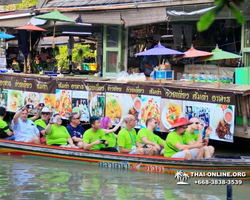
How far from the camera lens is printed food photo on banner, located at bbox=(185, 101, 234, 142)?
1125 cm

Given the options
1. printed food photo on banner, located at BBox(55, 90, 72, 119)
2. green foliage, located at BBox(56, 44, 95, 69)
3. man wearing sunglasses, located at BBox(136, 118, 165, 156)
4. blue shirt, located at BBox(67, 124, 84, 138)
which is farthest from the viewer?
green foliage, located at BBox(56, 44, 95, 69)

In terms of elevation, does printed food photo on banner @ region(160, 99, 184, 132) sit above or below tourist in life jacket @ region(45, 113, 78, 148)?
above

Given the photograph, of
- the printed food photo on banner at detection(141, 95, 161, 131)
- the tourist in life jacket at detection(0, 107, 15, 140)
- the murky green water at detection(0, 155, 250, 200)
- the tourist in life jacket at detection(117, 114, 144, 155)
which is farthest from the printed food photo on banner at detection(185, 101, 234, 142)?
the tourist in life jacket at detection(0, 107, 15, 140)

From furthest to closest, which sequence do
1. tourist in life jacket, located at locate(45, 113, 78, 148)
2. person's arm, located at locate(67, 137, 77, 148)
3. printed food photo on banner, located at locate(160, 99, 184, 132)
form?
printed food photo on banner, located at locate(160, 99, 184, 132) < person's arm, located at locate(67, 137, 77, 148) < tourist in life jacket, located at locate(45, 113, 78, 148)

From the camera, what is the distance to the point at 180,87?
12.1 meters

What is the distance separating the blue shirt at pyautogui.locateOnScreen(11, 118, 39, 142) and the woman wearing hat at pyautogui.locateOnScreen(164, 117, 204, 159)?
3785 mm

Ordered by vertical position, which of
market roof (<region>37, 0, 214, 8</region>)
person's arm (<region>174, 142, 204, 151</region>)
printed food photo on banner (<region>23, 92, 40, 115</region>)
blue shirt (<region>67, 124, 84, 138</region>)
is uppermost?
market roof (<region>37, 0, 214, 8</region>)

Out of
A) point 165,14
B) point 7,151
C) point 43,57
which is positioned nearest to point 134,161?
point 7,151

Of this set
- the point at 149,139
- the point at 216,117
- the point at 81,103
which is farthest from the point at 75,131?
the point at 216,117

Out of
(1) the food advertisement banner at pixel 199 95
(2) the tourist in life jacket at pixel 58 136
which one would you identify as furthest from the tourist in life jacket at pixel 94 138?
(1) the food advertisement banner at pixel 199 95

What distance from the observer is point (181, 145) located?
32.1 feet

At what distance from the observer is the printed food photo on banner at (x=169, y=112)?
12195mm

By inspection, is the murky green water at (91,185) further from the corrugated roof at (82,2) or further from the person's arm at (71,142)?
the corrugated roof at (82,2)

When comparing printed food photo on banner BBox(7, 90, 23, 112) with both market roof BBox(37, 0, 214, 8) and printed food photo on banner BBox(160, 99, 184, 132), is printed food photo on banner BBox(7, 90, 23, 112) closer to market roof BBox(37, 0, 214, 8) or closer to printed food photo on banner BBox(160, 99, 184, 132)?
market roof BBox(37, 0, 214, 8)
